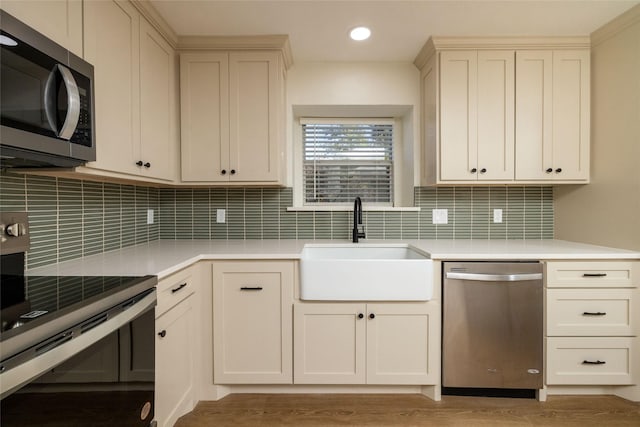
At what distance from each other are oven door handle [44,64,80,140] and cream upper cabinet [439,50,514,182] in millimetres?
2001

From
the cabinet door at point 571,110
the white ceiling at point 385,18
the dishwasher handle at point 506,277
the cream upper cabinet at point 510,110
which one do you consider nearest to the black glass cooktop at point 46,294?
the white ceiling at point 385,18

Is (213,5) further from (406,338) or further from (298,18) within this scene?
(406,338)

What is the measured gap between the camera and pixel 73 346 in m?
0.86

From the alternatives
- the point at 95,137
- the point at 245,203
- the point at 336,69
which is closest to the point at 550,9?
the point at 336,69

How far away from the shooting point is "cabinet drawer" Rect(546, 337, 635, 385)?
1.86 meters

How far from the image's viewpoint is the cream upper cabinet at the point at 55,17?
3.37 feet

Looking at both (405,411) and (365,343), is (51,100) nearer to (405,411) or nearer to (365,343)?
(365,343)

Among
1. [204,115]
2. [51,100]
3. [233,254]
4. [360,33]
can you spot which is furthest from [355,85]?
[51,100]

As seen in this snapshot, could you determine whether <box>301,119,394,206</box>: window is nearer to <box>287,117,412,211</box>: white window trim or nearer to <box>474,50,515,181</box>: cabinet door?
<box>287,117,412,211</box>: white window trim

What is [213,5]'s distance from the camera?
1814 millimetres

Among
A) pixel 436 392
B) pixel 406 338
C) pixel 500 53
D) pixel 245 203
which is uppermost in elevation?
pixel 500 53

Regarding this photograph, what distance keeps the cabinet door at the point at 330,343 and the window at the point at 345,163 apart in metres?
1.09

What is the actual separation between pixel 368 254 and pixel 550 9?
184cm

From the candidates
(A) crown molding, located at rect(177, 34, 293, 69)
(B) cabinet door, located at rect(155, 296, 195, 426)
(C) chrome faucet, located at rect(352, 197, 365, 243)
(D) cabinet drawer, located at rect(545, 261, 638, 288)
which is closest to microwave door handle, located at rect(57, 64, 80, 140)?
(B) cabinet door, located at rect(155, 296, 195, 426)
